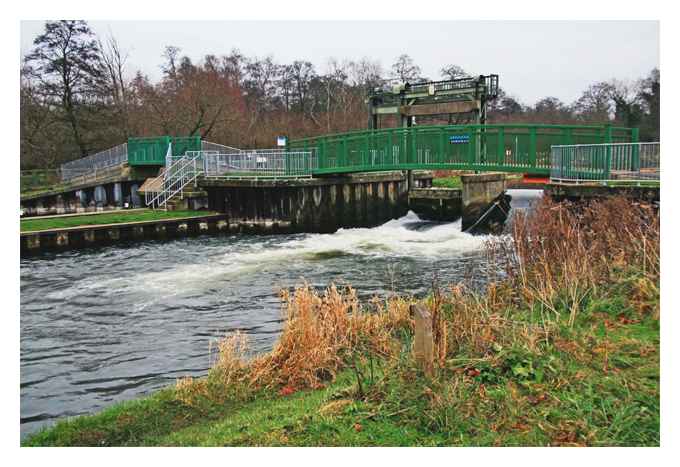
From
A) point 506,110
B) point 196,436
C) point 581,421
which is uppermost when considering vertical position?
point 506,110

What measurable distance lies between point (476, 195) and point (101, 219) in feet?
51.3

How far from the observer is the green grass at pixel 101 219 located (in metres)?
23.4

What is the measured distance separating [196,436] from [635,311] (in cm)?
606

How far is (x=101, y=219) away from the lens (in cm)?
2527

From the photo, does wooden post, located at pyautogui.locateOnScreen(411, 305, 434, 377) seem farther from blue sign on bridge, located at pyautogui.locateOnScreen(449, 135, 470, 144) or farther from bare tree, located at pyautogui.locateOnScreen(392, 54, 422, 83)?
bare tree, located at pyautogui.locateOnScreen(392, 54, 422, 83)

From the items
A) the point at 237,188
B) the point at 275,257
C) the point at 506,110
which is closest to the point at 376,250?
the point at 275,257

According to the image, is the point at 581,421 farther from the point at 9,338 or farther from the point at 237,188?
the point at 237,188

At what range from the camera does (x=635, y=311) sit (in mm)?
8680

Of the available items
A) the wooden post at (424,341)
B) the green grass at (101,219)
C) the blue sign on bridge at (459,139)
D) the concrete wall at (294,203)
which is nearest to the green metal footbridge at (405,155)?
the blue sign on bridge at (459,139)

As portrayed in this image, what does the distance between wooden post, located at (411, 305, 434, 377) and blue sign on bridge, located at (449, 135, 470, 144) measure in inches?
694

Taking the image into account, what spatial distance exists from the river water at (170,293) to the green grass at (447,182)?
7567 millimetres

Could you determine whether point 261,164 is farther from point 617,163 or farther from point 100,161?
point 617,163

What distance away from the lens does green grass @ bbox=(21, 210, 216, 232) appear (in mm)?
23375

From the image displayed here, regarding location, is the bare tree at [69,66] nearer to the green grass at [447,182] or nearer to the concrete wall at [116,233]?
the concrete wall at [116,233]
